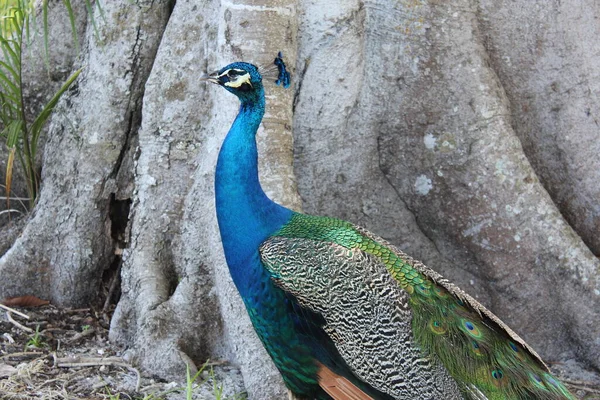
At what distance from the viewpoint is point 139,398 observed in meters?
3.46

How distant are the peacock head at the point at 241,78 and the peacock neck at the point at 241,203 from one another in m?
0.04

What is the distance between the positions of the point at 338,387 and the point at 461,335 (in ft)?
1.45

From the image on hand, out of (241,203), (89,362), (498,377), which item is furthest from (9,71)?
(498,377)

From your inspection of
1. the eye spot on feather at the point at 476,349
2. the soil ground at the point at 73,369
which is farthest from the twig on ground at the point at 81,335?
the eye spot on feather at the point at 476,349

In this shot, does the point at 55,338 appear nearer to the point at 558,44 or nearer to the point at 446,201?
the point at 446,201

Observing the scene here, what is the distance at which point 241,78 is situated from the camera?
308cm

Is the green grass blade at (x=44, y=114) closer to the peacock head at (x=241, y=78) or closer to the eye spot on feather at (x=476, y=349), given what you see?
the peacock head at (x=241, y=78)

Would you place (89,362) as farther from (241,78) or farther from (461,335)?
(461,335)

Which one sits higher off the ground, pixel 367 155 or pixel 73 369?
pixel 367 155

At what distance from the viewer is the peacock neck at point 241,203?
3.02 metres

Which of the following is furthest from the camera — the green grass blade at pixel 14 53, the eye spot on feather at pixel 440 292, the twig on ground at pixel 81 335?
the green grass blade at pixel 14 53

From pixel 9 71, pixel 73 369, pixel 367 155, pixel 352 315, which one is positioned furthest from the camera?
pixel 9 71

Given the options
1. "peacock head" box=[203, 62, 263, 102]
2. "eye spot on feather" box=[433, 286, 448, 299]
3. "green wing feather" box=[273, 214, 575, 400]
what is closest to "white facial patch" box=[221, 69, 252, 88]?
"peacock head" box=[203, 62, 263, 102]

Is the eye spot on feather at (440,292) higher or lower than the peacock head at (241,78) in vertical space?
lower
